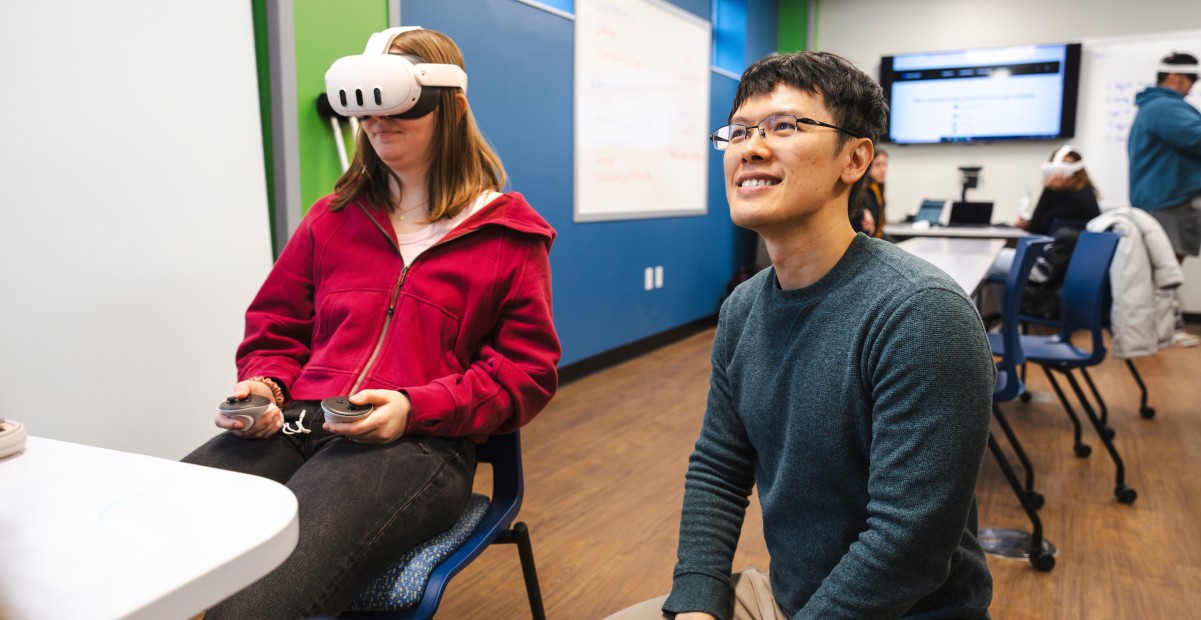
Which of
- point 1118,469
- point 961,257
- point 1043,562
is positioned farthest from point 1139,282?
point 1043,562

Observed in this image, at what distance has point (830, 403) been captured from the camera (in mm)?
942

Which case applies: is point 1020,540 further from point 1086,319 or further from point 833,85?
point 833,85

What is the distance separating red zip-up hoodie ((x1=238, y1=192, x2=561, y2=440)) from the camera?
1306 mm

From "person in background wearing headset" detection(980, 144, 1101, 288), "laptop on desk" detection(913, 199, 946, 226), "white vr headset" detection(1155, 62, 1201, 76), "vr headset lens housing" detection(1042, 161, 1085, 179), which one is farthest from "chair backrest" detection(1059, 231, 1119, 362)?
"laptop on desk" detection(913, 199, 946, 226)

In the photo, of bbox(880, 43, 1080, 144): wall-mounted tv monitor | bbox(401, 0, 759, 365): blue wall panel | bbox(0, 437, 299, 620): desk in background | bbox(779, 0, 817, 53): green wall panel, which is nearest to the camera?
bbox(0, 437, 299, 620): desk in background

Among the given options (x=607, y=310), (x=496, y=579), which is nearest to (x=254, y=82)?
(x=496, y=579)

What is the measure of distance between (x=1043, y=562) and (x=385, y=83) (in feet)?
6.72

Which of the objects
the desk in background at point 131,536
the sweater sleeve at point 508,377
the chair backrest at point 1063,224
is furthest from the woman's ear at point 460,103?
the chair backrest at point 1063,224

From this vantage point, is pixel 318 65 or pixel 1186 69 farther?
pixel 1186 69

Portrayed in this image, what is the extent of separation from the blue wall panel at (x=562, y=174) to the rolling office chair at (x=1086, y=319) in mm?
2053

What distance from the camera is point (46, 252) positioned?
5.72 feet

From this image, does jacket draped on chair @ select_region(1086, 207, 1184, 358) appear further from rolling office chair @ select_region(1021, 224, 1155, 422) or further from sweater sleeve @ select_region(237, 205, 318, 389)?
sweater sleeve @ select_region(237, 205, 318, 389)

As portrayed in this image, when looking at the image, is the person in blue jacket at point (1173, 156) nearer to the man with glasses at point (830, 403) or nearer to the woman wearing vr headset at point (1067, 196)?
the woman wearing vr headset at point (1067, 196)

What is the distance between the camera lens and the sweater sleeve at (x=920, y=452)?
848 millimetres
